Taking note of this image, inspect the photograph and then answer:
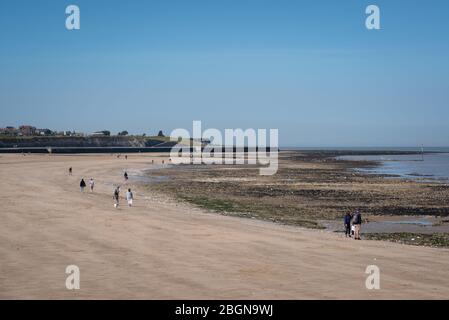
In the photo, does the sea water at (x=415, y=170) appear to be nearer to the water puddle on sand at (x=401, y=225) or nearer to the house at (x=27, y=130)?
the water puddle on sand at (x=401, y=225)

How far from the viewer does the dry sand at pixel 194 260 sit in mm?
14344

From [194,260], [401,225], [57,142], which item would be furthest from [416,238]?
[57,142]

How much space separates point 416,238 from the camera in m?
24.4

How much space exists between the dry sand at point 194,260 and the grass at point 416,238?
1466 millimetres

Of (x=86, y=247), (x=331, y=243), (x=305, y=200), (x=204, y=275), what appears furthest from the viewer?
(x=305, y=200)

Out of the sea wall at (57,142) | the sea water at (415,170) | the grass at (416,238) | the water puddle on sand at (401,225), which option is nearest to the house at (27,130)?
the sea wall at (57,142)

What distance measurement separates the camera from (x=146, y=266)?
17094 mm

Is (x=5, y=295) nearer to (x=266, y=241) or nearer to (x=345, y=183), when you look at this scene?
(x=266, y=241)

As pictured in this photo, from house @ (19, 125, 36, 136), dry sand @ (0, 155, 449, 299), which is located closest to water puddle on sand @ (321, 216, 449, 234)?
dry sand @ (0, 155, 449, 299)

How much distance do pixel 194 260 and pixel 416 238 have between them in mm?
11833

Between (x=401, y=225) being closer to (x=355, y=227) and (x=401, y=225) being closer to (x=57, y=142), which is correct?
(x=355, y=227)
